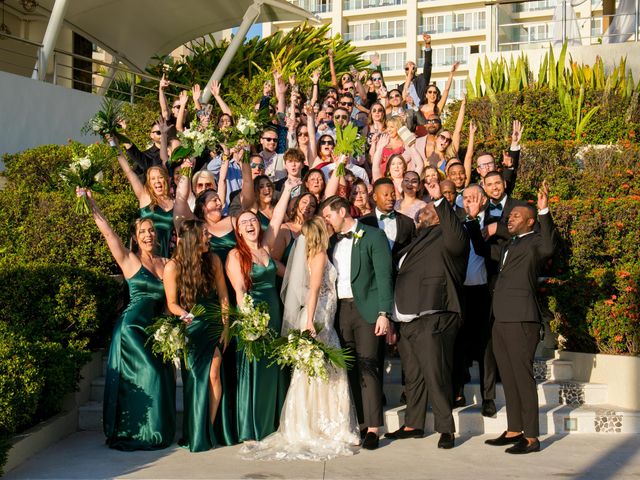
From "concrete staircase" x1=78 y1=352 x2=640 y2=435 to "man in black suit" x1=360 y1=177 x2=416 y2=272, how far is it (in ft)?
4.90

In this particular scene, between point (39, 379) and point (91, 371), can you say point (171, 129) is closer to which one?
point (91, 371)

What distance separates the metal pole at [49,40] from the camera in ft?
55.8

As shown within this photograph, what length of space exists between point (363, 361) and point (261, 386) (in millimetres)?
955

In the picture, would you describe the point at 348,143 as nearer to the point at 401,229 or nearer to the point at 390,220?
the point at 390,220

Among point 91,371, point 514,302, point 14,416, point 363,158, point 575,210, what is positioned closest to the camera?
point 14,416

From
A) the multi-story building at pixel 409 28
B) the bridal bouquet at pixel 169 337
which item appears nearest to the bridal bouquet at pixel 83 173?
the bridal bouquet at pixel 169 337

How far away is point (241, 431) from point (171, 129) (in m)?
5.58

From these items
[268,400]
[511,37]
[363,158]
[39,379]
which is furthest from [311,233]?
[511,37]

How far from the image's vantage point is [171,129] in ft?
40.2

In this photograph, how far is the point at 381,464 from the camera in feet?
23.7

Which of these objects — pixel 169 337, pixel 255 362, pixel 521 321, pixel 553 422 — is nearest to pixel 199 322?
pixel 169 337

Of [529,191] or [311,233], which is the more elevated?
[529,191]

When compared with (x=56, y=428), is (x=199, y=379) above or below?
above

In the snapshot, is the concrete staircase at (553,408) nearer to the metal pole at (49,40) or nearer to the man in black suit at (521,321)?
the man in black suit at (521,321)
